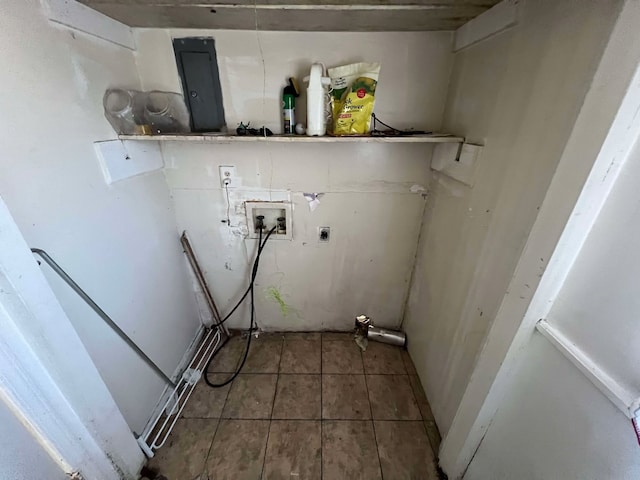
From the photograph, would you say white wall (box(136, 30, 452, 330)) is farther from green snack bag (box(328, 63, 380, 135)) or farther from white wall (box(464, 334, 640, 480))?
white wall (box(464, 334, 640, 480))

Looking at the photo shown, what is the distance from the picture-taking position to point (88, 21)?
973 millimetres

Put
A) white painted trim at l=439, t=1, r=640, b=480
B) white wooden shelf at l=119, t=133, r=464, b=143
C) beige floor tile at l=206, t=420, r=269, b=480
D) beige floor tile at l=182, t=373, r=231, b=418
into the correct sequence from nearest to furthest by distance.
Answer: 1. white painted trim at l=439, t=1, r=640, b=480
2. white wooden shelf at l=119, t=133, r=464, b=143
3. beige floor tile at l=206, t=420, r=269, b=480
4. beige floor tile at l=182, t=373, r=231, b=418

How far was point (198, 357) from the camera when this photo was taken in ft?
5.81

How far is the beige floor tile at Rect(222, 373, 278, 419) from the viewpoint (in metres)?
1.45

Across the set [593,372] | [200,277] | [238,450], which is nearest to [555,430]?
[593,372]

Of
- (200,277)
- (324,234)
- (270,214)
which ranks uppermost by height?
(270,214)

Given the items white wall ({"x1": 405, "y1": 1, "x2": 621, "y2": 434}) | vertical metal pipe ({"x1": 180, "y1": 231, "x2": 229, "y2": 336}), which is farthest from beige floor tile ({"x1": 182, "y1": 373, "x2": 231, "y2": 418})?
white wall ({"x1": 405, "y1": 1, "x2": 621, "y2": 434})

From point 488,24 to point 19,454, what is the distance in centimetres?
203

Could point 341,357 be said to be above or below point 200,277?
below

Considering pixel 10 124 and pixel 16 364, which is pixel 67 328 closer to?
Answer: pixel 16 364

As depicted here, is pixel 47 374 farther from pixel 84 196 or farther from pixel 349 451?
pixel 349 451

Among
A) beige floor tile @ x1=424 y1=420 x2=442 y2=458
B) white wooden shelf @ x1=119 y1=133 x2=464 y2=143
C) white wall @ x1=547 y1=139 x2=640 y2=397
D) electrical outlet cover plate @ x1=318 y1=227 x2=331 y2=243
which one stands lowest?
beige floor tile @ x1=424 y1=420 x2=442 y2=458

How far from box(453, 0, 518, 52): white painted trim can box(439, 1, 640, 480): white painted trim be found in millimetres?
452

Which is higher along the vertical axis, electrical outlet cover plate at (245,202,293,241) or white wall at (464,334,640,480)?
electrical outlet cover plate at (245,202,293,241)
